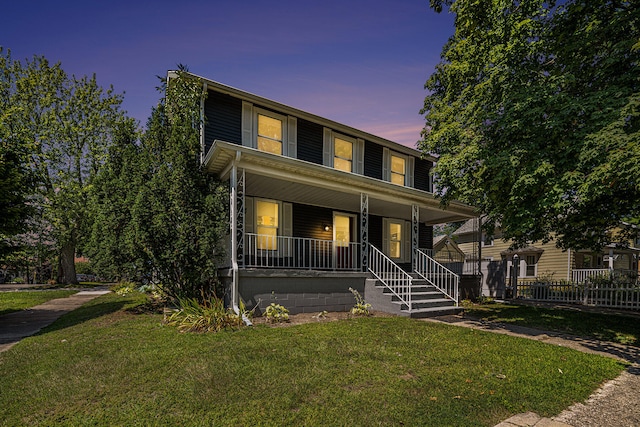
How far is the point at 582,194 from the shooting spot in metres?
5.68

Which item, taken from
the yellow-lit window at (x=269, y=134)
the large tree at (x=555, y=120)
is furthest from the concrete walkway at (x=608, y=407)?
the yellow-lit window at (x=269, y=134)

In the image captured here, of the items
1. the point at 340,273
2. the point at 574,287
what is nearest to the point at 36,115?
the point at 340,273

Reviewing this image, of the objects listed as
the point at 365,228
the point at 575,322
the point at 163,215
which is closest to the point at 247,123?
the point at 163,215

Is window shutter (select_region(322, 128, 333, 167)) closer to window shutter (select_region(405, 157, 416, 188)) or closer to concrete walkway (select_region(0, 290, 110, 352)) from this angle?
window shutter (select_region(405, 157, 416, 188))

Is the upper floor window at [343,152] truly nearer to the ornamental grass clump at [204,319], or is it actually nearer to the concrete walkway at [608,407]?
the ornamental grass clump at [204,319]

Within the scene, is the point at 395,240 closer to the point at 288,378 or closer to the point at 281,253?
the point at 281,253

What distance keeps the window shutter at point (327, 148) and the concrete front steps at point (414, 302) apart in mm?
5132

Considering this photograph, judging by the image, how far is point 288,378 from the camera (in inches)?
161

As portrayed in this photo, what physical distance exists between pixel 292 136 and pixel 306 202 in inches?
97.8

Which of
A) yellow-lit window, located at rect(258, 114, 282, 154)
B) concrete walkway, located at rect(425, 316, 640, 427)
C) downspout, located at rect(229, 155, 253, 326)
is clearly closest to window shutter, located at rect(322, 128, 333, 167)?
yellow-lit window, located at rect(258, 114, 282, 154)

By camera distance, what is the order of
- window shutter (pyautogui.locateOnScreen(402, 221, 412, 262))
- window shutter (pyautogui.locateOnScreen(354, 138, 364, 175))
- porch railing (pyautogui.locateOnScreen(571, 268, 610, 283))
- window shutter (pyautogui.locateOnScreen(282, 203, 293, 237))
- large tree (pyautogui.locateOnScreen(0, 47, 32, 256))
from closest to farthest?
1. large tree (pyautogui.locateOnScreen(0, 47, 32, 256))
2. window shutter (pyautogui.locateOnScreen(282, 203, 293, 237))
3. window shutter (pyautogui.locateOnScreen(354, 138, 364, 175))
4. window shutter (pyautogui.locateOnScreen(402, 221, 412, 262))
5. porch railing (pyautogui.locateOnScreen(571, 268, 610, 283))

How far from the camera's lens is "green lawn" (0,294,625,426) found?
3.25m

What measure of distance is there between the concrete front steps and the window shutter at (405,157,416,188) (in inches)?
242

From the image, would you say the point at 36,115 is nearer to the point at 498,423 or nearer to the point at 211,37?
the point at 211,37
